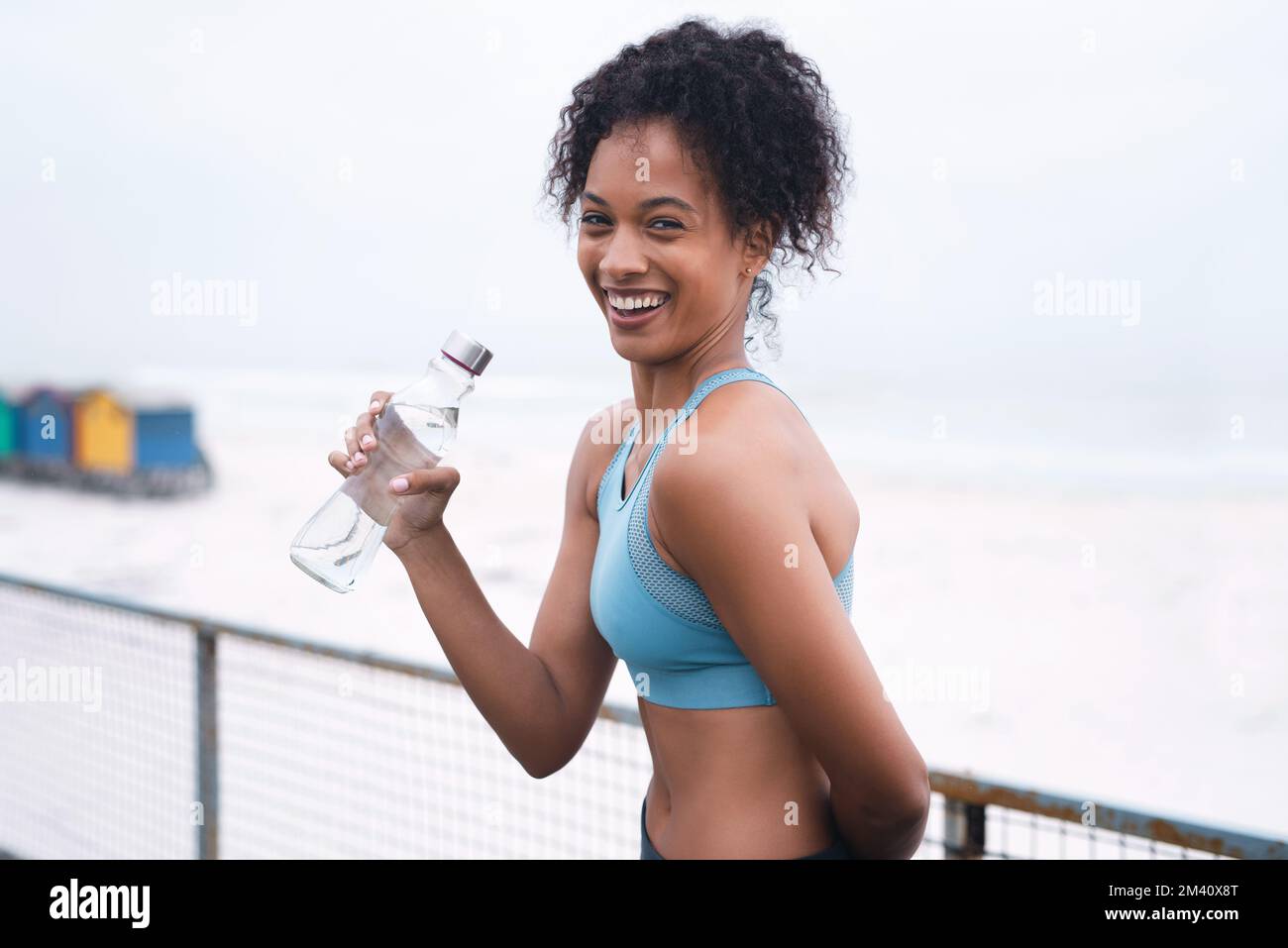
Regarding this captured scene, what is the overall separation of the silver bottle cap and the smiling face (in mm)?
238

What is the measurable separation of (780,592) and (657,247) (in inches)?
21.7

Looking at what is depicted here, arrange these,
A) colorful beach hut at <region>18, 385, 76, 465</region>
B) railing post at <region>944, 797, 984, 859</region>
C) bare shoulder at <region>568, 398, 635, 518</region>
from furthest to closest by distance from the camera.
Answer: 1. colorful beach hut at <region>18, 385, 76, 465</region>
2. railing post at <region>944, 797, 984, 859</region>
3. bare shoulder at <region>568, 398, 635, 518</region>

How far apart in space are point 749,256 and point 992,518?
17025 millimetres

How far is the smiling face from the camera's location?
173cm

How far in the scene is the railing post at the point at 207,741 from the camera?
3537 millimetres

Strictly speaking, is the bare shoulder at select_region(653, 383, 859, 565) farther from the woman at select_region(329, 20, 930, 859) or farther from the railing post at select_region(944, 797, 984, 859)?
the railing post at select_region(944, 797, 984, 859)

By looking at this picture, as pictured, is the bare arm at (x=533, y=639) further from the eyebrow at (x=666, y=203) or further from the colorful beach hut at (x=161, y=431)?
the colorful beach hut at (x=161, y=431)

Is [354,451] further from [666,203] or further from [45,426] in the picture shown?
[45,426]

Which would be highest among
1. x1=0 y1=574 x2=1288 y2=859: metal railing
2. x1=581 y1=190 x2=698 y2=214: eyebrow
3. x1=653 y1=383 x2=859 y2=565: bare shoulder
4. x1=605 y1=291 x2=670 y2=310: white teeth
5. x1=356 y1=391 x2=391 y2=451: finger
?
x1=581 y1=190 x2=698 y2=214: eyebrow

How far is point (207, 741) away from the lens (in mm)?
3594

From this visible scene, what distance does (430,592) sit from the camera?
1936mm

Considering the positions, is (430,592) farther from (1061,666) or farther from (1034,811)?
(1061,666)

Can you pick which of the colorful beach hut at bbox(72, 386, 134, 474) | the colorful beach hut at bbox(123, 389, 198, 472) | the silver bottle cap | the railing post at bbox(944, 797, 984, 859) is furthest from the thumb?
the colorful beach hut at bbox(72, 386, 134, 474)
